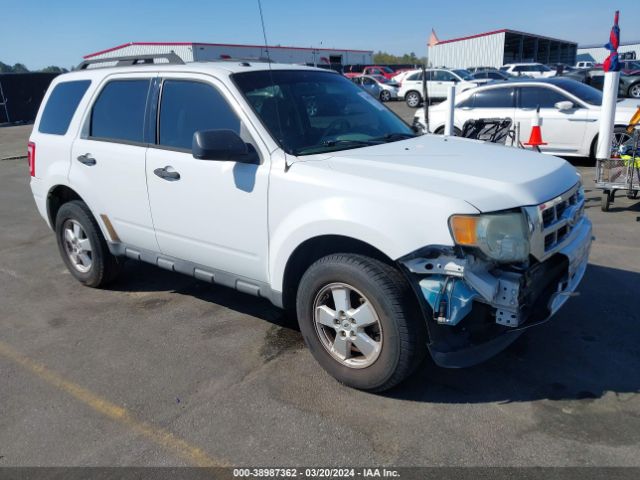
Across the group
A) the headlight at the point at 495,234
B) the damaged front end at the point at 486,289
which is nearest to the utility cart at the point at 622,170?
the damaged front end at the point at 486,289

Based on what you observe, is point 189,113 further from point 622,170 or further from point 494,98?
point 494,98

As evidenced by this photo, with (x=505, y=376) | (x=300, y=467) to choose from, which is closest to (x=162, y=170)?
(x=300, y=467)

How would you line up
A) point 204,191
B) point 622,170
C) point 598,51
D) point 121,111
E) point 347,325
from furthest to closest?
point 598,51, point 622,170, point 121,111, point 204,191, point 347,325

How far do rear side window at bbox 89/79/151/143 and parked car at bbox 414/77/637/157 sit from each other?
7521 millimetres

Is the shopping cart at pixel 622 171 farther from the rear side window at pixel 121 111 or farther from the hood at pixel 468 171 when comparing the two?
the rear side window at pixel 121 111

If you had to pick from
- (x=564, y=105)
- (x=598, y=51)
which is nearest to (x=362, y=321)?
(x=564, y=105)

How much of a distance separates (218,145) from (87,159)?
6.10ft

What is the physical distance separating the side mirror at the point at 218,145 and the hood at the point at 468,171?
54 cm

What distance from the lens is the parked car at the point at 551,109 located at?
9.81 m

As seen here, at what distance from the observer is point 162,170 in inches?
161

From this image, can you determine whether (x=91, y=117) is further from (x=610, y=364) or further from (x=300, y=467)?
(x=610, y=364)

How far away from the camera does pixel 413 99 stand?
2550 cm

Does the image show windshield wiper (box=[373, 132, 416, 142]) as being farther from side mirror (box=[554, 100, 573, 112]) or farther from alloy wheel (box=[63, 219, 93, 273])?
side mirror (box=[554, 100, 573, 112])

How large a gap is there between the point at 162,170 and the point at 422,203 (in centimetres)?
208
